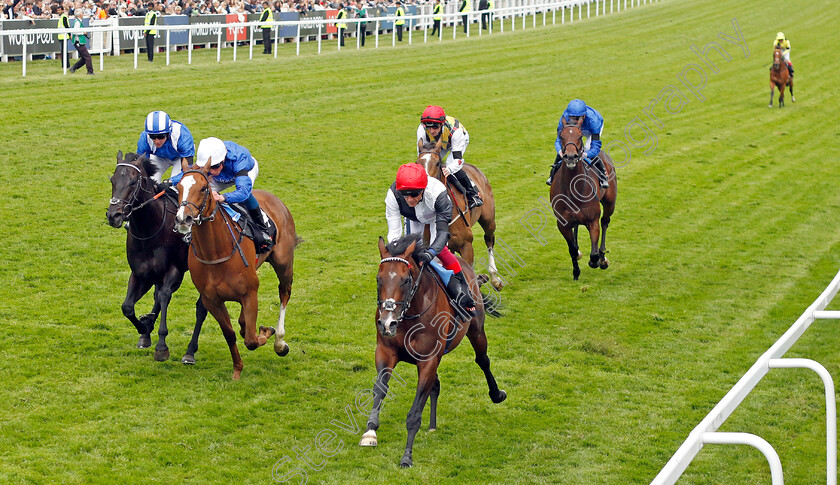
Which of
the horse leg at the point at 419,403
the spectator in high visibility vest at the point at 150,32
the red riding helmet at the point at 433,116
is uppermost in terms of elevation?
the spectator in high visibility vest at the point at 150,32

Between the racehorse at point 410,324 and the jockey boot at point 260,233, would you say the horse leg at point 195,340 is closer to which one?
the jockey boot at point 260,233

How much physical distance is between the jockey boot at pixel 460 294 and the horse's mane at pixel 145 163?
2.96 meters

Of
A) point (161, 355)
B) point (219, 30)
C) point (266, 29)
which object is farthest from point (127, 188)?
point (266, 29)

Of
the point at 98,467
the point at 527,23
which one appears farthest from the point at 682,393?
the point at 527,23

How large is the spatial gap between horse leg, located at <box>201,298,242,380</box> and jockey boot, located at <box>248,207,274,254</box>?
663mm

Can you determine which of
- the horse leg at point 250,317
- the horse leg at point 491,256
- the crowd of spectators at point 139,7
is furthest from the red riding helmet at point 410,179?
the crowd of spectators at point 139,7

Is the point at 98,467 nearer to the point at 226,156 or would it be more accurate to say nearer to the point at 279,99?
the point at 226,156

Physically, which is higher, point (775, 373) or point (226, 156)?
point (226, 156)

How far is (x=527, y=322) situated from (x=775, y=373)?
8.15ft

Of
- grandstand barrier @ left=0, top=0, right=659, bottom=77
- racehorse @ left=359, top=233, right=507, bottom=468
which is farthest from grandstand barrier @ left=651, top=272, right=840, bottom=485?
grandstand barrier @ left=0, top=0, right=659, bottom=77

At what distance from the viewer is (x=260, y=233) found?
26.2 feet

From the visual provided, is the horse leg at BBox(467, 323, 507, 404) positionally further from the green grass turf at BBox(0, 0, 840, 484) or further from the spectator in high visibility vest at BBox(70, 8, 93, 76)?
the spectator in high visibility vest at BBox(70, 8, 93, 76)

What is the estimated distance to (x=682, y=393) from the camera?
7.77 metres

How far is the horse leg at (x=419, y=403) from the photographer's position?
617 centimetres
